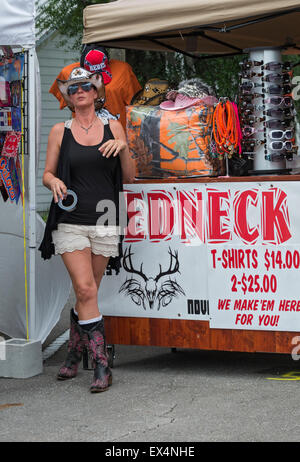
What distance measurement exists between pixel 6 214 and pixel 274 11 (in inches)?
105

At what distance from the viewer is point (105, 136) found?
620 centimetres

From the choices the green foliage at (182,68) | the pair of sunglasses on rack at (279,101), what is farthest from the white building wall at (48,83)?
the pair of sunglasses on rack at (279,101)

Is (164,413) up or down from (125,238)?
down

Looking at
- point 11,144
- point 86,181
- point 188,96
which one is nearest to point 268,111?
point 188,96

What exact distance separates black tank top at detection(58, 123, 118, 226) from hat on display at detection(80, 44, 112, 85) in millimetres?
1036

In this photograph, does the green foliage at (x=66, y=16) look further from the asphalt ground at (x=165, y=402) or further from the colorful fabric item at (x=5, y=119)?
the asphalt ground at (x=165, y=402)

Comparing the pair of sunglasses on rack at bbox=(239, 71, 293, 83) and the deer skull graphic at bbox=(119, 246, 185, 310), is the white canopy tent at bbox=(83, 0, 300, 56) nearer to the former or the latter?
the pair of sunglasses on rack at bbox=(239, 71, 293, 83)

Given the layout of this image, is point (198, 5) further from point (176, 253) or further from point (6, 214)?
point (6, 214)

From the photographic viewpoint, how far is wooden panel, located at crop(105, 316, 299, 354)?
6172 mm

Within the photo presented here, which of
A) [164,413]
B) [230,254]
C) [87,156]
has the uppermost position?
[87,156]

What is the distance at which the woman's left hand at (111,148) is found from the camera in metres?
6.06

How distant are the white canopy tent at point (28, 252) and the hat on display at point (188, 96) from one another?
94cm

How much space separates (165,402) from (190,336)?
0.85 meters

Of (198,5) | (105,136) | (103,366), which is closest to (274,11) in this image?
(198,5)
